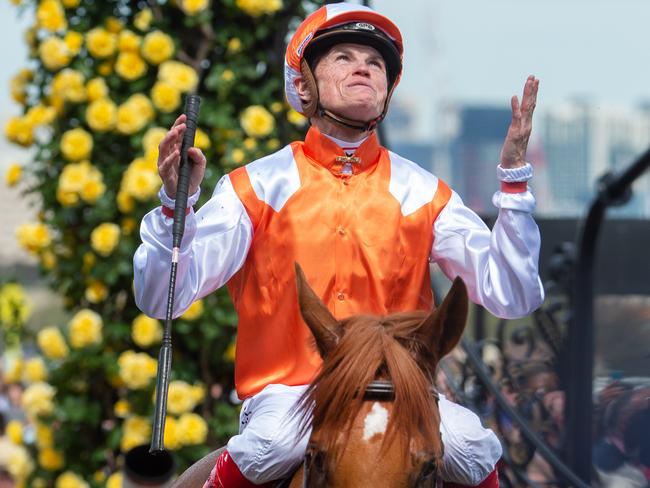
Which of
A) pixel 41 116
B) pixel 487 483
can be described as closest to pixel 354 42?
pixel 487 483

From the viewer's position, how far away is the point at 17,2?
5.82 meters

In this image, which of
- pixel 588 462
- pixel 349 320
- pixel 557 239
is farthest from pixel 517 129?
pixel 557 239

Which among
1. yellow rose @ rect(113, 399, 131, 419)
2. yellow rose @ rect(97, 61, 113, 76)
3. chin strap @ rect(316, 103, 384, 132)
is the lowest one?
yellow rose @ rect(113, 399, 131, 419)

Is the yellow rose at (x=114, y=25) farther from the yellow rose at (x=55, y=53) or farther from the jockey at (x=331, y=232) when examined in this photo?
the jockey at (x=331, y=232)

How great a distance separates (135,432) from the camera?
18.3ft

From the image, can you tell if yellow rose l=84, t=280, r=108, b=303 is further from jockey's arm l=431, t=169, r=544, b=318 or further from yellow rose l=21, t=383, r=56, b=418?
jockey's arm l=431, t=169, r=544, b=318

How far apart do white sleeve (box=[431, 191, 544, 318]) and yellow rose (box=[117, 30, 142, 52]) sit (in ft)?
8.70

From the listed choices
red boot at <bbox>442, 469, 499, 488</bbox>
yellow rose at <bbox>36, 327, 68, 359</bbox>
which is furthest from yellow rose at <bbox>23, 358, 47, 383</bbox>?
red boot at <bbox>442, 469, 499, 488</bbox>

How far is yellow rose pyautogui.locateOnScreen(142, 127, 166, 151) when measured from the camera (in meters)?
5.49

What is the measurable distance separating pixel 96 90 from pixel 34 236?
0.78 metres

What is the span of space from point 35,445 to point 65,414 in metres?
0.36

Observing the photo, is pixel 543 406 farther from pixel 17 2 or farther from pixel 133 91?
pixel 17 2

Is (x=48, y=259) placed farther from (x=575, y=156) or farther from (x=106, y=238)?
(x=575, y=156)

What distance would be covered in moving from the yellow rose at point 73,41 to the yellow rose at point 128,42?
187mm
